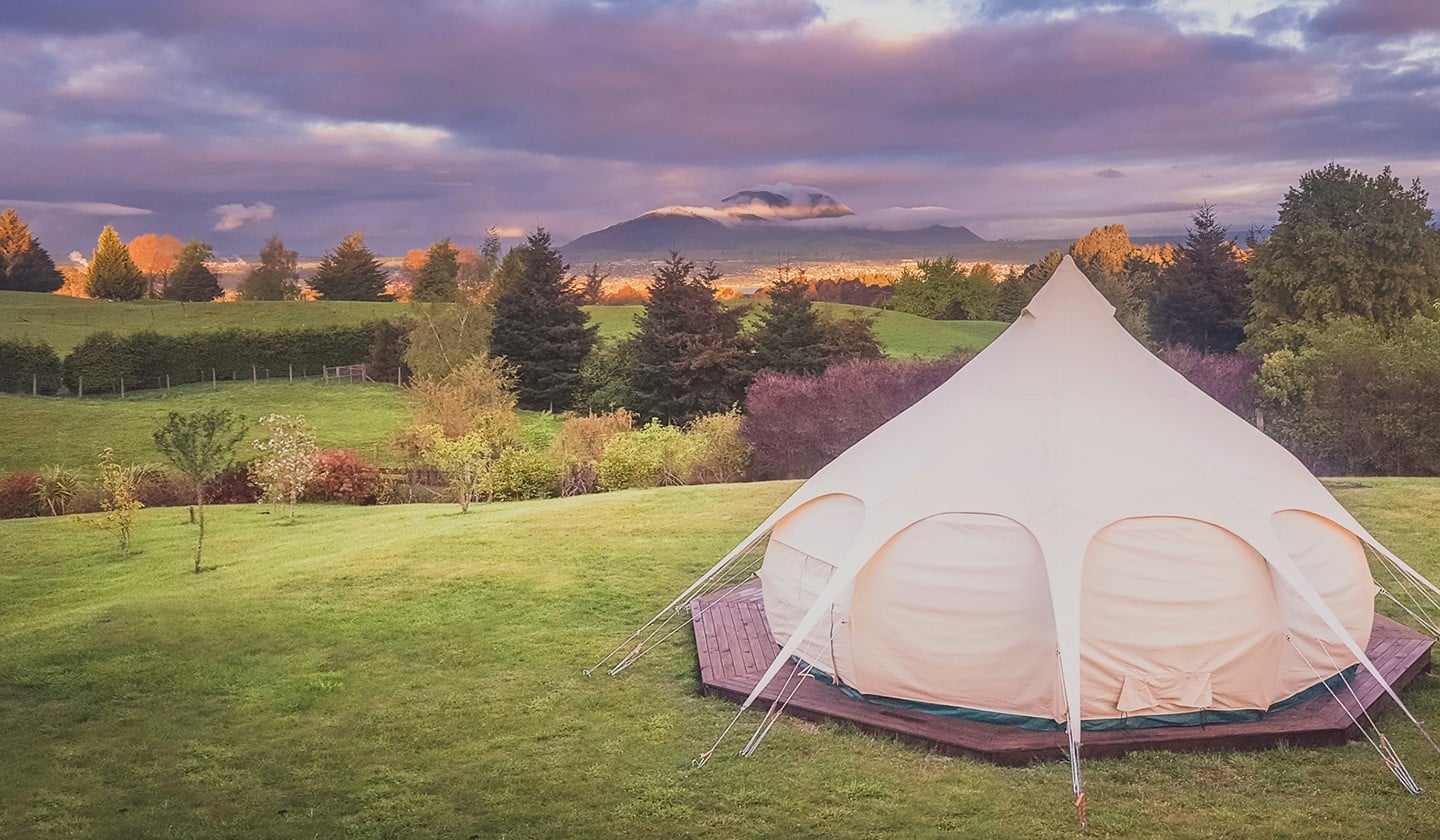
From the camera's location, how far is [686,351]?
40.3 meters

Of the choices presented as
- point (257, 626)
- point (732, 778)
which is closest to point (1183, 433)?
point (732, 778)

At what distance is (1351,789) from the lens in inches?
280

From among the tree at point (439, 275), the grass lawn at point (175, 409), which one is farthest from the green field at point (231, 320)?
the grass lawn at point (175, 409)

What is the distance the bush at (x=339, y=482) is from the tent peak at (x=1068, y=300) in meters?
19.6

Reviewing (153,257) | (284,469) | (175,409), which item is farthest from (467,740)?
(153,257)

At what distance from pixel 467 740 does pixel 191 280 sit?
5388 centimetres

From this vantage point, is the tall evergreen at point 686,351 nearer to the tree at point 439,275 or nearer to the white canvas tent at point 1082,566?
the tree at point 439,275

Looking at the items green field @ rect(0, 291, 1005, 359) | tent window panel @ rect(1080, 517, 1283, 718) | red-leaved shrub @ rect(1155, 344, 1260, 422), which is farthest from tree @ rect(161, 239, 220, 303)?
tent window panel @ rect(1080, 517, 1283, 718)

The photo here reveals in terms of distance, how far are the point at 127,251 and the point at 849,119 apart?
3889 cm

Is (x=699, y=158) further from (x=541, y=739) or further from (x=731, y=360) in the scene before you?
(x=541, y=739)

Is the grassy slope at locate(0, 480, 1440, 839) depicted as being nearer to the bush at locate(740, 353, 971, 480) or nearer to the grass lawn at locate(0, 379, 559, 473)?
the bush at locate(740, 353, 971, 480)

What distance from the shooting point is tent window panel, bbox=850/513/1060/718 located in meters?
7.89

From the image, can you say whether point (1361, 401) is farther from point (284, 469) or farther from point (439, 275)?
point (439, 275)

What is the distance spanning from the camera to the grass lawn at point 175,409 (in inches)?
1240
